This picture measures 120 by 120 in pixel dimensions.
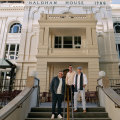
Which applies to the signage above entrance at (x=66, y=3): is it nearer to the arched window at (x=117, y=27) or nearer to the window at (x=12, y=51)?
the arched window at (x=117, y=27)

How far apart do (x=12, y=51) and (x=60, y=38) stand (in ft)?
21.4

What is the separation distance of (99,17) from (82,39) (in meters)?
4.86

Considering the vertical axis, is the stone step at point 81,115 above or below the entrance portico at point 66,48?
below

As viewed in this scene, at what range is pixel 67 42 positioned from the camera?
16.8 m

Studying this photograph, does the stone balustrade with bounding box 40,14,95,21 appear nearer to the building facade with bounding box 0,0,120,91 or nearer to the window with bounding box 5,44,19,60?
the building facade with bounding box 0,0,120,91

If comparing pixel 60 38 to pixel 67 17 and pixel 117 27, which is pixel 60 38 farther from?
pixel 117 27

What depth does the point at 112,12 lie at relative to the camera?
2017 centimetres

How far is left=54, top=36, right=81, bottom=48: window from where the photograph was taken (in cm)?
1652

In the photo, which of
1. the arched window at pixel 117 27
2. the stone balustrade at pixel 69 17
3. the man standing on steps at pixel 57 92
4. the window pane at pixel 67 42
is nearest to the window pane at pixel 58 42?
the window pane at pixel 67 42

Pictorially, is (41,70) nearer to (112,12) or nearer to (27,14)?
(27,14)

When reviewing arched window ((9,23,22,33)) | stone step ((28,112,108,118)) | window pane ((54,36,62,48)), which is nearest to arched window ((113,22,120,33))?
window pane ((54,36,62,48))

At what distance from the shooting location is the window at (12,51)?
18.5 metres

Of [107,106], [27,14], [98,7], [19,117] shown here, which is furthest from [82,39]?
[19,117]

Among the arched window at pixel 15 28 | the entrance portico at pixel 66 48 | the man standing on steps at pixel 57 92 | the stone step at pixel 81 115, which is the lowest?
the stone step at pixel 81 115
